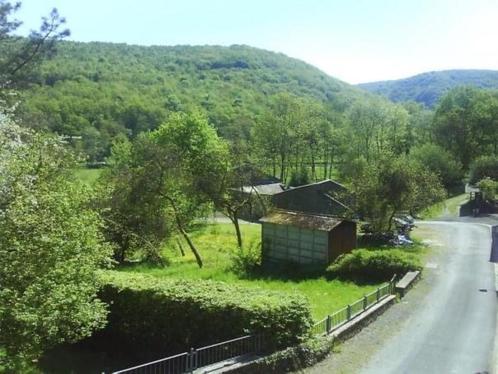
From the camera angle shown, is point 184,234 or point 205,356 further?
point 184,234

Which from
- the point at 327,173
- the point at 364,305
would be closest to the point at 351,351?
the point at 364,305

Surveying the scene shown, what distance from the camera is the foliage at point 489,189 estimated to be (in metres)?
61.3

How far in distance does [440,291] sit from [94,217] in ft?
56.7

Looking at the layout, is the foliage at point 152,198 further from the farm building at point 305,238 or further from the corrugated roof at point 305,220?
the corrugated roof at point 305,220

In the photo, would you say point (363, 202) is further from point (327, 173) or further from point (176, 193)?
point (327, 173)

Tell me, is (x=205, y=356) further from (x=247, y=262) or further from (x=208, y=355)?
(x=247, y=262)

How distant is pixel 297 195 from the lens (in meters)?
54.4

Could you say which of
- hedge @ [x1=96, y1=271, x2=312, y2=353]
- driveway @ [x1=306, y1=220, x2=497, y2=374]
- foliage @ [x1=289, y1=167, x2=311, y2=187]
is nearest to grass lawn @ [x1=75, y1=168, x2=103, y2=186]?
hedge @ [x1=96, y1=271, x2=312, y2=353]

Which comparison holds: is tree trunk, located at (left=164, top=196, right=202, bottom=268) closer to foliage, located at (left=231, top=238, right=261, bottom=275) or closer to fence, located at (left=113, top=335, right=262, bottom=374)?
foliage, located at (left=231, top=238, right=261, bottom=275)

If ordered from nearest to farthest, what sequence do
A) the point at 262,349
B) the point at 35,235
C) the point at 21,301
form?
the point at 21,301 → the point at 35,235 → the point at 262,349

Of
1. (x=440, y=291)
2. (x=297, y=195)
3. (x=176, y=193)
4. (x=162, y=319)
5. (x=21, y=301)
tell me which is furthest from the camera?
(x=297, y=195)

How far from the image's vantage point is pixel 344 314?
19125 mm

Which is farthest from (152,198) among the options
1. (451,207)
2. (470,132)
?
(470,132)

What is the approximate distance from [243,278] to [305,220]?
597 cm
